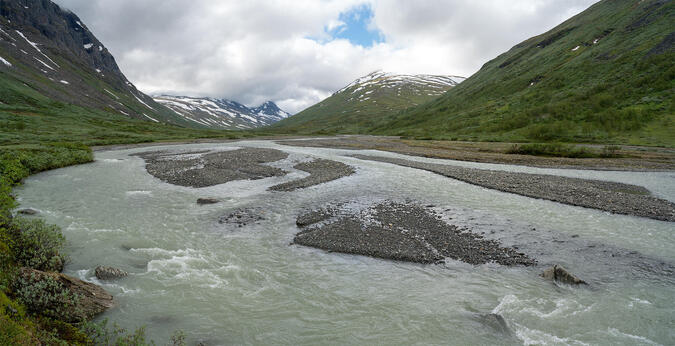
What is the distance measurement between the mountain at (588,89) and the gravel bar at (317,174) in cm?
6145

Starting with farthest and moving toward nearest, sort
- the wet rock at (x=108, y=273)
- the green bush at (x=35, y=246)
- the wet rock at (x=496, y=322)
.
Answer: the wet rock at (x=108, y=273) < the green bush at (x=35, y=246) < the wet rock at (x=496, y=322)

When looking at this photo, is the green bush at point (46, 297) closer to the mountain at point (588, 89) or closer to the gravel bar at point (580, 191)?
the gravel bar at point (580, 191)

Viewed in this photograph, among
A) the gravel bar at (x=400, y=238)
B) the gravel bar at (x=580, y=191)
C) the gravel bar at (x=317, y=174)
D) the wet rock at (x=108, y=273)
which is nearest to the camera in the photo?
the wet rock at (x=108, y=273)

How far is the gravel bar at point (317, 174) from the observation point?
31484 mm

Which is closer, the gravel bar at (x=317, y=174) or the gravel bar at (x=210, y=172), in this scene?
the gravel bar at (x=317, y=174)

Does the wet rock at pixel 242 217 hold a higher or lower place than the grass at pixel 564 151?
lower

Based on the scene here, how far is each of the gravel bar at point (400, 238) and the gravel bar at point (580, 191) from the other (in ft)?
43.2

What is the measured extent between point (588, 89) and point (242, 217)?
365 ft

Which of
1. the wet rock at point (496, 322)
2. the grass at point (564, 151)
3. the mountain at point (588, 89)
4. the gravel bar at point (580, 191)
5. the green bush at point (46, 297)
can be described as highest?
the mountain at point (588, 89)

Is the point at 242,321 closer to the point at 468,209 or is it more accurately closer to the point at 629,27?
the point at 468,209

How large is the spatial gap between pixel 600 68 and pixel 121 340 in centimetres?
13519

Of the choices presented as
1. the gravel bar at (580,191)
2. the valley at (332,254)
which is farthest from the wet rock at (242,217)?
the gravel bar at (580,191)

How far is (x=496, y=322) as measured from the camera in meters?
10.8

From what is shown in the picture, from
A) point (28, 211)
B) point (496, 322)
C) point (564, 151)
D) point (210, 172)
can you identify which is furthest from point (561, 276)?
point (564, 151)
